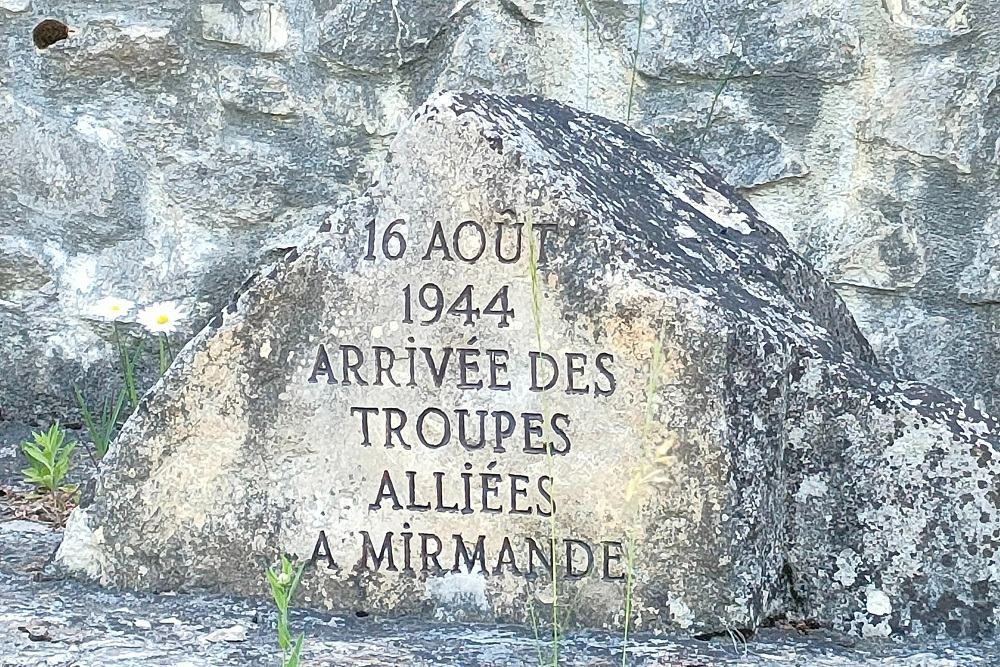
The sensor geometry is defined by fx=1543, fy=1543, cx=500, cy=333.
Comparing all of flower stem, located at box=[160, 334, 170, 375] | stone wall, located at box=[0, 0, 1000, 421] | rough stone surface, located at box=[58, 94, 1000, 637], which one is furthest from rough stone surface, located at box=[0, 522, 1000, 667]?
stone wall, located at box=[0, 0, 1000, 421]

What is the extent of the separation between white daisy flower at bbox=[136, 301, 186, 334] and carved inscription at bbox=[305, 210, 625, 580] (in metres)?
0.91

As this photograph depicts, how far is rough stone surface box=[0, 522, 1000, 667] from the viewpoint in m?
1.70

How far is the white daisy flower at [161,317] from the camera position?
2.68m

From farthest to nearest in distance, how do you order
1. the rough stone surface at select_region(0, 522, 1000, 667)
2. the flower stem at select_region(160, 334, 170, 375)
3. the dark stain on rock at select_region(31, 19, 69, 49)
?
1. the dark stain on rock at select_region(31, 19, 69, 49)
2. the flower stem at select_region(160, 334, 170, 375)
3. the rough stone surface at select_region(0, 522, 1000, 667)

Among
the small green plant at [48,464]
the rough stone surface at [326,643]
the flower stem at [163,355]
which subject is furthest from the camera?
the flower stem at [163,355]

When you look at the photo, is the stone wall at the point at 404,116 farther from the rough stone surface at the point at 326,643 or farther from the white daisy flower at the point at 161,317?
the rough stone surface at the point at 326,643

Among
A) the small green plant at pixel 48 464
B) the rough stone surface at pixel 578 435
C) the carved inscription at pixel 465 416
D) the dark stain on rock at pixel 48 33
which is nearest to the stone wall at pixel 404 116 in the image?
the dark stain on rock at pixel 48 33

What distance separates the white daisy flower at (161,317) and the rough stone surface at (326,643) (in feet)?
2.82

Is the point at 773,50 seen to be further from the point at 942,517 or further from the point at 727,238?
the point at 942,517

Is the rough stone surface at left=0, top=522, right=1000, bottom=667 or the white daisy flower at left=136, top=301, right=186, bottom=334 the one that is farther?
the white daisy flower at left=136, top=301, right=186, bottom=334

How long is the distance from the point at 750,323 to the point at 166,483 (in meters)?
0.73

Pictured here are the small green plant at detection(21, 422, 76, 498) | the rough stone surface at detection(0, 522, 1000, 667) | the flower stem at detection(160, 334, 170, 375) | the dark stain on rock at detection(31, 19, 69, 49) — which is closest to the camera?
the rough stone surface at detection(0, 522, 1000, 667)

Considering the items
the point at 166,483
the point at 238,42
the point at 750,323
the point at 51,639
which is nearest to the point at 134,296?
the point at 238,42

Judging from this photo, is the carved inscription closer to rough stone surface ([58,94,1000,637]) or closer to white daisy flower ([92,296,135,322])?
rough stone surface ([58,94,1000,637])
